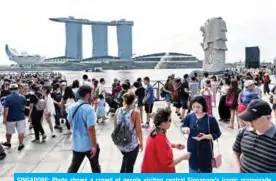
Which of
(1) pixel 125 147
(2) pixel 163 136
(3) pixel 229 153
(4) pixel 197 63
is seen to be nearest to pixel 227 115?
(3) pixel 229 153

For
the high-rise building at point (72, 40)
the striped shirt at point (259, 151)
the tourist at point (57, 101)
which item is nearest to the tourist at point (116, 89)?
the tourist at point (57, 101)

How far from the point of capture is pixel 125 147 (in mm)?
4871

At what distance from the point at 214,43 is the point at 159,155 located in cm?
4330

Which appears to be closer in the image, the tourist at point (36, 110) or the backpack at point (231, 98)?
the tourist at point (36, 110)

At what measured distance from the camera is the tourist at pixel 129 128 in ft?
16.0

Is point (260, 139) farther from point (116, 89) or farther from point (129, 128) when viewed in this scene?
point (116, 89)

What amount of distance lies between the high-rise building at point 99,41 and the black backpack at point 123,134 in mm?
184446

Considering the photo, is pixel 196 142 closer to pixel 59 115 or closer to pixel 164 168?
pixel 164 168

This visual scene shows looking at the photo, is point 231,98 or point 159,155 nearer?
point 159,155

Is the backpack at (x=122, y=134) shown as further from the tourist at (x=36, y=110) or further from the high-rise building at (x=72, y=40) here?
the high-rise building at (x=72, y=40)

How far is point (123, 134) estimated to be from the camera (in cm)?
489

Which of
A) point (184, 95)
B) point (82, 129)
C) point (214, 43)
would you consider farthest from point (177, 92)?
point (214, 43)

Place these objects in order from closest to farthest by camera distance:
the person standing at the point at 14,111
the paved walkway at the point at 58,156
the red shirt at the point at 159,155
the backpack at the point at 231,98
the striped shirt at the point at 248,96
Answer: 1. the red shirt at the point at 159,155
2. the paved walkway at the point at 58,156
3. the person standing at the point at 14,111
4. the striped shirt at the point at 248,96
5. the backpack at the point at 231,98

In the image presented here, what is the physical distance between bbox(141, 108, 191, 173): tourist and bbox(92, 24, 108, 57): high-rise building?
185789 millimetres
